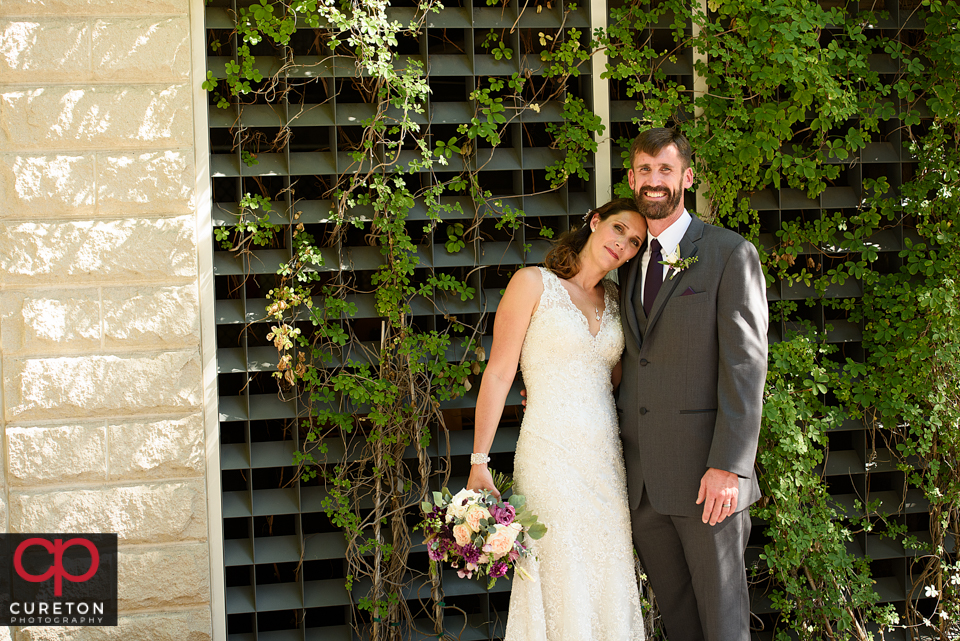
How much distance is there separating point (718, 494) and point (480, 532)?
29.1 inches

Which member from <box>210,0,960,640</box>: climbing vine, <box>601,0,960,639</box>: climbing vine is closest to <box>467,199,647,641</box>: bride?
<box>210,0,960,640</box>: climbing vine

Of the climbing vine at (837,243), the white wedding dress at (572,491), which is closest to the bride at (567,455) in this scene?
the white wedding dress at (572,491)

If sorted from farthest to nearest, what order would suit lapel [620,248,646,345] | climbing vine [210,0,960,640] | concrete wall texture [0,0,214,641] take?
climbing vine [210,0,960,640]
concrete wall texture [0,0,214,641]
suit lapel [620,248,646,345]

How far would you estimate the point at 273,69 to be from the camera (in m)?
2.87

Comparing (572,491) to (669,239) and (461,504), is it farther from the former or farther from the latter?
(669,239)

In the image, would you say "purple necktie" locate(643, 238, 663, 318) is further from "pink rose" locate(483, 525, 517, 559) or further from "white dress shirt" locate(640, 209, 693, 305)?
"pink rose" locate(483, 525, 517, 559)

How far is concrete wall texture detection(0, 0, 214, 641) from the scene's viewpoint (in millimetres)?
2688

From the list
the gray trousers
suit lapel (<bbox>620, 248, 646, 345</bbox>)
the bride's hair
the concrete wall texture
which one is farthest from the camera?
the concrete wall texture

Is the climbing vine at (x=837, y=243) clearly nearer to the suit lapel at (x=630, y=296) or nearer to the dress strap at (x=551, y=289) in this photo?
the suit lapel at (x=630, y=296)

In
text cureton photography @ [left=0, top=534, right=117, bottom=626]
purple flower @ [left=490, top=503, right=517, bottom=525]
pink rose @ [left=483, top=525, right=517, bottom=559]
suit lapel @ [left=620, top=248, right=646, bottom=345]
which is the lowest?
text cureton photography @ [left=0, top=534, right=117, bottom=626]

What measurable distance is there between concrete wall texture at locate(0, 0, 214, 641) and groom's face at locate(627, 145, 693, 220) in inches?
67.5

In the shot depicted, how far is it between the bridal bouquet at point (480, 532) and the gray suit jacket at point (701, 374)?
17.3 inches

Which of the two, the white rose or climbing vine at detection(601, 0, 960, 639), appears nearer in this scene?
the white rose

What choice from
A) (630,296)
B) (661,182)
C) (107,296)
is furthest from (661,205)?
(107,296)
